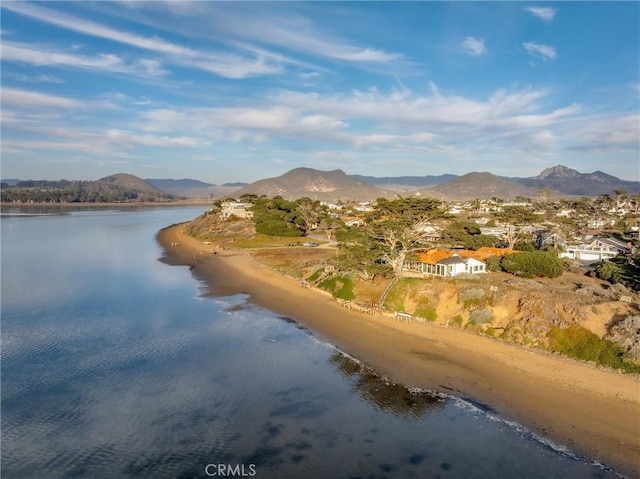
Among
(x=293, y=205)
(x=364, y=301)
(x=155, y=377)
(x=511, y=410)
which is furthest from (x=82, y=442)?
(x=293, y=205)

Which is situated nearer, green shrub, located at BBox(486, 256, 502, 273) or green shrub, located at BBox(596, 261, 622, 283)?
green shrub, located at BBox(596, 261, 622, 283)

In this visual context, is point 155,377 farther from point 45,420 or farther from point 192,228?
point 192,228

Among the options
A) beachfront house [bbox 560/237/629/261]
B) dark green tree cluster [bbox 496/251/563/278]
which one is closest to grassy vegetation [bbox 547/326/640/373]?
dark green tree cluster [bbox 496/251/563/278]

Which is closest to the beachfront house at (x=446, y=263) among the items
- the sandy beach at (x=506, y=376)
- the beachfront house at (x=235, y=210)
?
the sandy beach at (x=506, y=376)

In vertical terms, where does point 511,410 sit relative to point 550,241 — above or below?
below

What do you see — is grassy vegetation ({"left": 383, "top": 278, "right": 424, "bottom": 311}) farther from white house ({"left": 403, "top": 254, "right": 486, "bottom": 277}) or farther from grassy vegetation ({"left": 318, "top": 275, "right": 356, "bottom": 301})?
grassy vegetation ({"left": 318, "top": 275, "right": 356, "bottom": 301})
